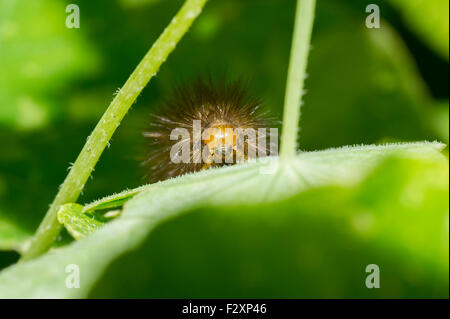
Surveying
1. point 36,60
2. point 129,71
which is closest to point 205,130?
point 129,71

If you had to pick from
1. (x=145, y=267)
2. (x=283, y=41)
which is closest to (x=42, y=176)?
(x=283, y=41)

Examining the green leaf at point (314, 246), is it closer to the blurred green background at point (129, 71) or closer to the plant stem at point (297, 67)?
the plant stem at point (297, 67)

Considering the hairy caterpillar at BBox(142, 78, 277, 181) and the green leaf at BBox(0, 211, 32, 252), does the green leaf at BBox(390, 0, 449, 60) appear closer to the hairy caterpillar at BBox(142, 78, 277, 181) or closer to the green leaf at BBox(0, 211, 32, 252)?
the hairy caterpillar at BBox(142, 78, 277, 181)

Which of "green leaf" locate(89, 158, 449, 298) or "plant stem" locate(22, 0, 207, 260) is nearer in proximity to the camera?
"green leaf" locate(89, 158, 449, 298)

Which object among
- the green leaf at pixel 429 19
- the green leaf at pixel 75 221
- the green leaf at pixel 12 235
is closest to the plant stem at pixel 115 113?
the green leaf at pixel 75 221

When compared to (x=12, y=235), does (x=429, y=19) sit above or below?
above

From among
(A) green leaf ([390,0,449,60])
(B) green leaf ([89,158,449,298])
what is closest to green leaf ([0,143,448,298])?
(B) green leaf ([89,158,449,298])

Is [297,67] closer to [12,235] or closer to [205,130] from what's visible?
[205,130]
